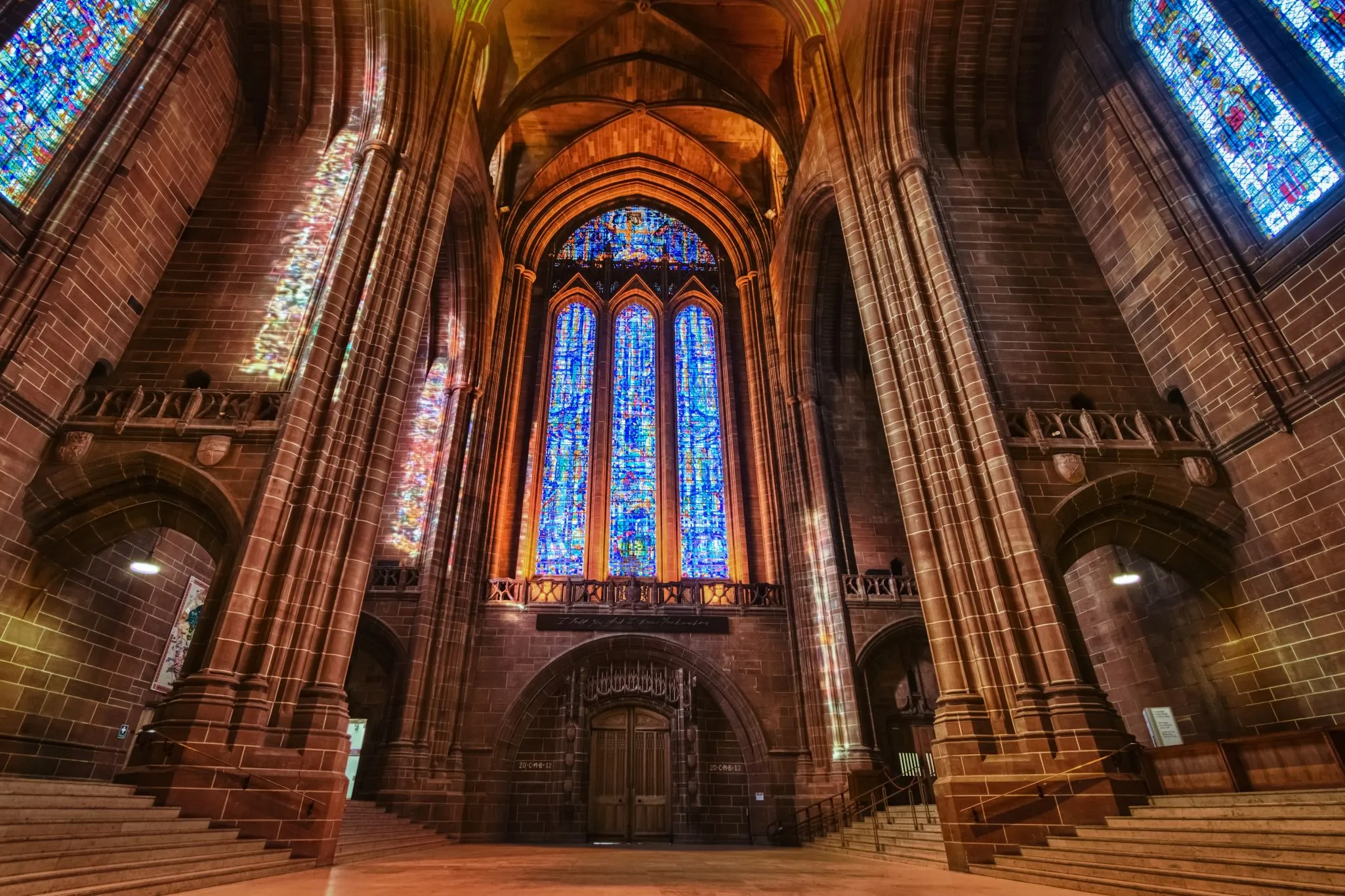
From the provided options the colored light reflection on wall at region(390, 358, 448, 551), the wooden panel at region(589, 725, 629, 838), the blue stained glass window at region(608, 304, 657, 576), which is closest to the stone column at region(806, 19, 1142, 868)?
the wooden panel at region(589, 725, 629, 838)

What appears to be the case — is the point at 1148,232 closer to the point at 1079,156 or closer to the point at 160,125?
the point at 1079,156

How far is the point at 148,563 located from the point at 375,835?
18.4 ft

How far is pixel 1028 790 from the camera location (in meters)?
7.03

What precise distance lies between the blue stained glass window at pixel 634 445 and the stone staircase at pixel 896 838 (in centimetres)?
726

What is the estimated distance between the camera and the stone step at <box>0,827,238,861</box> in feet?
14.9

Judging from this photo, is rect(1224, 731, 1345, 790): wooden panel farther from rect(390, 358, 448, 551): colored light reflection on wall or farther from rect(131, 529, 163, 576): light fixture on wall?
rect(131, 529, 163, 576): light fixture on wall

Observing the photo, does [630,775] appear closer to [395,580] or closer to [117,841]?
[395,580]

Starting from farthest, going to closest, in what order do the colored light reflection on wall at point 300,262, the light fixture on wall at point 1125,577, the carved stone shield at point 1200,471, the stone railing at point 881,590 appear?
the stone railing at point 881,590
the light fixture on wall at point 1125,577
the colored light reflection on wall at point 300,262
the carved stone shield at point 1200,471

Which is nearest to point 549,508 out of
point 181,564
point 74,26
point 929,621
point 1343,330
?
point 181,564

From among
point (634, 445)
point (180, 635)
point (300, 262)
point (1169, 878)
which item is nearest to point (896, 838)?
point (1169, 878)

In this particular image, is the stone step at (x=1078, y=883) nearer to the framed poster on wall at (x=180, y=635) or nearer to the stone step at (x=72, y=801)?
the stone step at (x=72, y=801)

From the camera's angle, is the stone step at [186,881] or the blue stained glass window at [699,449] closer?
the stone step at [186,881]

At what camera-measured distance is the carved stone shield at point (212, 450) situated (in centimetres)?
886

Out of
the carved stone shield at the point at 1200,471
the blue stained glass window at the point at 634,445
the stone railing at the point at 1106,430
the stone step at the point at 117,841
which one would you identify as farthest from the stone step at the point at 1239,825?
the blue stained glass window at the point at 634,445
